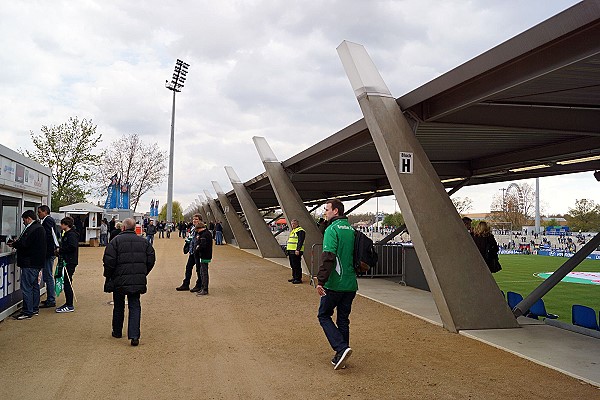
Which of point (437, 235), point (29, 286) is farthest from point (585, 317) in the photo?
point (29, 286)

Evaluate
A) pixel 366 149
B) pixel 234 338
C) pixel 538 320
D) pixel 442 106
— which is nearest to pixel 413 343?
pixel 234 338

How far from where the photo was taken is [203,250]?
34.9 ft

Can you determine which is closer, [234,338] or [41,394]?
[41,394]

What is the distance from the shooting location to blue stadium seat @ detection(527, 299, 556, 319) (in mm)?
8445

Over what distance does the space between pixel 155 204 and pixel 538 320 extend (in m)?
65.6

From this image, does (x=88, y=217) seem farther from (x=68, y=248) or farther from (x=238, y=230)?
(x=68, y=248)

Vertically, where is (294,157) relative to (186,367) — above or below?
above

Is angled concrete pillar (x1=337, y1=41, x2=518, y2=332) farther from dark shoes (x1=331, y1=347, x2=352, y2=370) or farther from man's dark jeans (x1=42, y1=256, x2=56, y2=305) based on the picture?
man's dark jeans (x1=42, y1=256, x2=56, y2=305)

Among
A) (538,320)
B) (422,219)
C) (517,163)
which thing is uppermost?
(517,163)

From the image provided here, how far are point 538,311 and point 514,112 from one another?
354cm

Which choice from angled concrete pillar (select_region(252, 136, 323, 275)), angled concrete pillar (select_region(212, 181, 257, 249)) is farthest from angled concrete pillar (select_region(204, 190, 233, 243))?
angled concrete pillar (select_region(252, 136, 323, 275))

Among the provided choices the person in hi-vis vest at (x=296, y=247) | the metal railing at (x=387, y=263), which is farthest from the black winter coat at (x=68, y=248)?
the metal railing at (x=387, y=263)

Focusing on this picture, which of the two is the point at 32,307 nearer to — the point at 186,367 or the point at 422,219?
the point at 186,367

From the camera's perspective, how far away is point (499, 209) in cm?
7481
